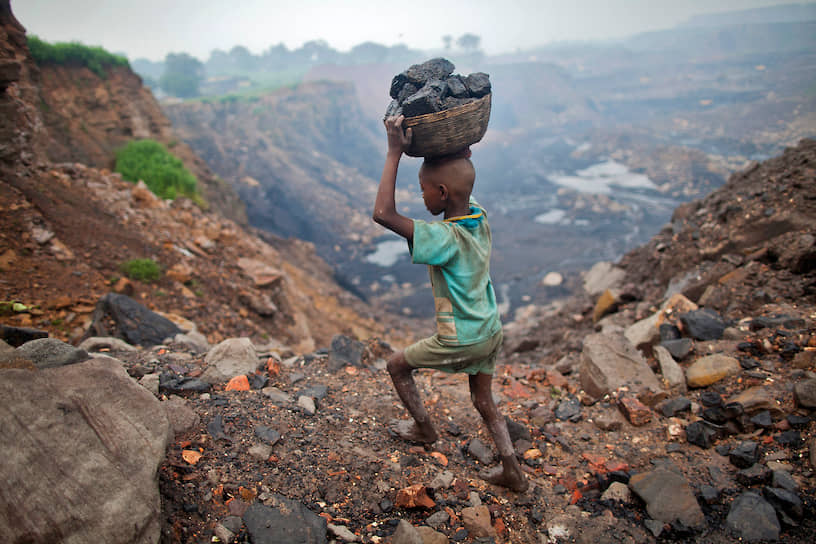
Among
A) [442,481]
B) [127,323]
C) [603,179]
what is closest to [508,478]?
[442,481]

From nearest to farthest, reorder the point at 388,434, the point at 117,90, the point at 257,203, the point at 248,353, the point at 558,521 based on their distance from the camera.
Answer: the point at 558,521 → the point at 388,434 → the point at 248,353 → the point at 117,90 → the point at 257,203

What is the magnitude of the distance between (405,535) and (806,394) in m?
2.34

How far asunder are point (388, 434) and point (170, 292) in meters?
3.68

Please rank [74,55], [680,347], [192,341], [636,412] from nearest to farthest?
[636,412], [680,347], [192,341], [74,55]

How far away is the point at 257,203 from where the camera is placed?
1789cm

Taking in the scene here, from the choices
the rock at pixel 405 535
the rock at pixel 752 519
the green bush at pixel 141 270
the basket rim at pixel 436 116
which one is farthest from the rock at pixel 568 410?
the green bush at pixel 141 270

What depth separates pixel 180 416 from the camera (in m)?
2.05

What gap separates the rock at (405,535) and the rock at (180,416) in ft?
3.72

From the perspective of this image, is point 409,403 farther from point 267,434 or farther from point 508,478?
point 267,434

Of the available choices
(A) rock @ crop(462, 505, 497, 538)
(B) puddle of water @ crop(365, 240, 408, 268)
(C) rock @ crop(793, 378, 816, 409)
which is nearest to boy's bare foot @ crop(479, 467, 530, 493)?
(A) rock @ crop(462, 505, 497, 538)

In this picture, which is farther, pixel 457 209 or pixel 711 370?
pixel 711 370

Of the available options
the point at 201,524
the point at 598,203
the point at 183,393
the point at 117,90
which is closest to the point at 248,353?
the point at 183,393

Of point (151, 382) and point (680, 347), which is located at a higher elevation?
point (151, 382)

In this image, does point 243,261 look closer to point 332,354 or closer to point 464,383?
point 332,354
